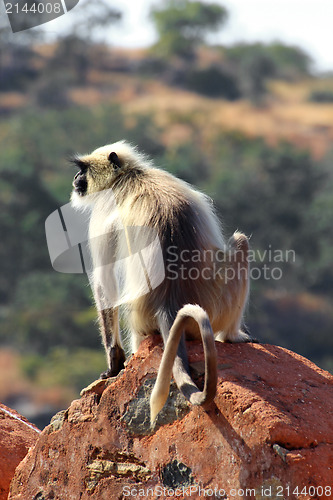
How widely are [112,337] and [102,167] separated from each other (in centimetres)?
98

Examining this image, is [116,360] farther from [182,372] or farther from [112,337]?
[182,372]

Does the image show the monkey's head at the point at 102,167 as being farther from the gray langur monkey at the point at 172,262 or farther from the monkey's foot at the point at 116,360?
the monkey's foot at the point at 116,360

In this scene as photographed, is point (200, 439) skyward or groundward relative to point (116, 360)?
groundward

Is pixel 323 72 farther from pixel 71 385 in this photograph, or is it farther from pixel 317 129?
pixel 71 385

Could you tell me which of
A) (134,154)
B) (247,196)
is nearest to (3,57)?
(247,196)

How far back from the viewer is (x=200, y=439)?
2832 mm

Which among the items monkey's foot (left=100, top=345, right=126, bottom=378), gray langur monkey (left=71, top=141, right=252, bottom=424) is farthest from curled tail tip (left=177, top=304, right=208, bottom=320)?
monkey's foot (left=100, top=345, right=126, bottom=378)

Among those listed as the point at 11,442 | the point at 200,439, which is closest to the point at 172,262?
the point at 200,439

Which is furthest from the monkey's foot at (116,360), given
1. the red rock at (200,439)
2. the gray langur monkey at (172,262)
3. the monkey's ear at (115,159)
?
the monkey's ear at (115,159)

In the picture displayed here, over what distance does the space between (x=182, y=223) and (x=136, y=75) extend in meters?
35.4

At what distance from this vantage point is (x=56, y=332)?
753 inches

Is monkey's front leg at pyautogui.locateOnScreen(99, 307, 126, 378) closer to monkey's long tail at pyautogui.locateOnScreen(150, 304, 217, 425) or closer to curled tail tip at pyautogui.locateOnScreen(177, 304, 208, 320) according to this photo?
monkey's long tail at pyautogui.locateOnScreen(150, 304, 217, 425)

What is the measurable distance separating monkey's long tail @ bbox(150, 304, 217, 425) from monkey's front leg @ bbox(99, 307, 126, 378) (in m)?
0.76

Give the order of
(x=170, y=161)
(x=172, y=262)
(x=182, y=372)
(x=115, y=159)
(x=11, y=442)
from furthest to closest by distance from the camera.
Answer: (x=170, y=161)
(x=115, y=159)
(x=11, y=442)
(x=172, y=262)
(x=182, y=372)
